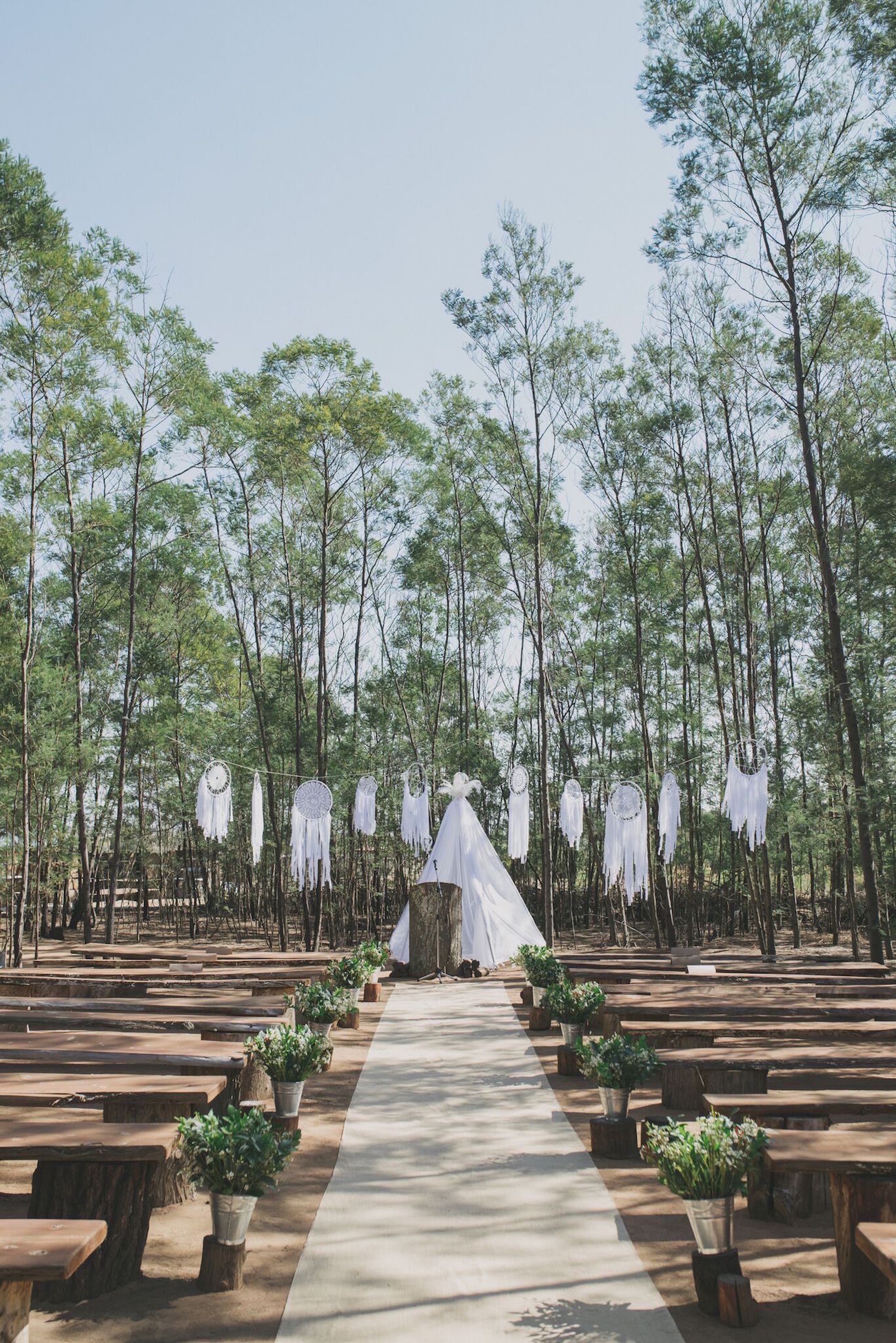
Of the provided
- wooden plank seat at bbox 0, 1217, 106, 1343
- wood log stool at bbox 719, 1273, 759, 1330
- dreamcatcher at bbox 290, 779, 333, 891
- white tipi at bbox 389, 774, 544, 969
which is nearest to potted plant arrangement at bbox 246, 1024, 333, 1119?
wooden plank seat at bbox 0, 1217, 106, 1343

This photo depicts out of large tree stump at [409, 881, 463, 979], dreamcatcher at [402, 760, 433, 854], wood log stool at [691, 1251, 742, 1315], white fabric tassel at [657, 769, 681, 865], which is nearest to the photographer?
wood log stool at [691, 1251, 742, 1315]

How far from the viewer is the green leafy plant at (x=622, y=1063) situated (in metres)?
4.69

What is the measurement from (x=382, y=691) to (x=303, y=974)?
17.0 m

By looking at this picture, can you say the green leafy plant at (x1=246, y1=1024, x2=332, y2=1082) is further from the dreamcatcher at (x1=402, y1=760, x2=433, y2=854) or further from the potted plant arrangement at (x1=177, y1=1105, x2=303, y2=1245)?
the dreamcatcher at (x1=402, y1=760, x2=433, y2=854)

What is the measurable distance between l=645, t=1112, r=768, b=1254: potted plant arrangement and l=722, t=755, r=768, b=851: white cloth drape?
8.29 m

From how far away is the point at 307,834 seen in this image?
1252 cm

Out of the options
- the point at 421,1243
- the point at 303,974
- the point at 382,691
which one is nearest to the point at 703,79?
the point at 303,974

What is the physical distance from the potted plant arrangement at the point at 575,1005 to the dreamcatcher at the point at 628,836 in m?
5.88

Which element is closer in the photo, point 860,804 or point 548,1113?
point 548,1113

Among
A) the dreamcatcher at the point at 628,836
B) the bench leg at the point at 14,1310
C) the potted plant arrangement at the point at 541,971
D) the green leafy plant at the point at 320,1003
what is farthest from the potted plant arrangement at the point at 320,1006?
the dreamcatcher at the point at 628,836

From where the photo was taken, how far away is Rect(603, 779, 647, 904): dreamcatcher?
12.8m

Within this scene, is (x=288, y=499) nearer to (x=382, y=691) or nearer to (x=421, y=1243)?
(x=382, y=691)

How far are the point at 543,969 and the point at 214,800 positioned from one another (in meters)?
4.87

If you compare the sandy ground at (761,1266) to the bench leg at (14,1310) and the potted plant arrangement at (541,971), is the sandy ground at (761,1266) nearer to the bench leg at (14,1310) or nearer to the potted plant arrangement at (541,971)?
the bench leg at (14,1310)
